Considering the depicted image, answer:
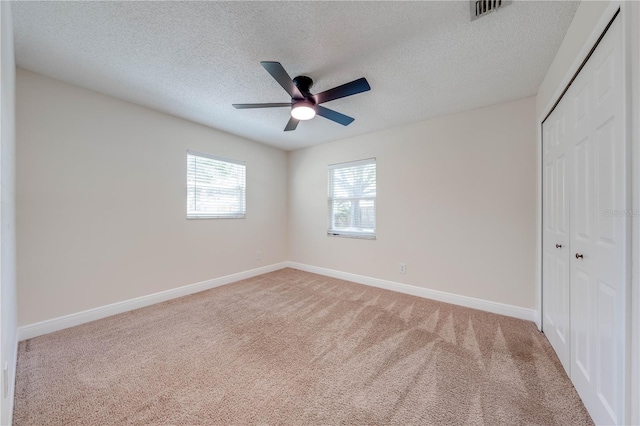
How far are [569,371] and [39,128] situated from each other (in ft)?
16.1

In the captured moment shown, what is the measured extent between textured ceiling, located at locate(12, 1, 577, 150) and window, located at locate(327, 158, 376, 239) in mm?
1315

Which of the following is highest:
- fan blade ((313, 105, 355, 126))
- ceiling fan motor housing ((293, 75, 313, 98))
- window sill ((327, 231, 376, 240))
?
ceiling fan motor housing ((293, 75, 313, 98))

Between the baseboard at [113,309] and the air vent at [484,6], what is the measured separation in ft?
13.5

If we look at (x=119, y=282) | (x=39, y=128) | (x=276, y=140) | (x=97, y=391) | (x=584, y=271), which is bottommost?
(x=97, y=391)

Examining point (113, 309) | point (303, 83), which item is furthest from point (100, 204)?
point (303, 83)

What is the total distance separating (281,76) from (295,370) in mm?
2255

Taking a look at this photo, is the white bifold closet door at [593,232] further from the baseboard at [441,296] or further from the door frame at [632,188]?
the baseboard at [441,296]

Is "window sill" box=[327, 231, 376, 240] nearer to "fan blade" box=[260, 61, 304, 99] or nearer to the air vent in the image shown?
"fan blade" box=[260, 61, 304, 99]

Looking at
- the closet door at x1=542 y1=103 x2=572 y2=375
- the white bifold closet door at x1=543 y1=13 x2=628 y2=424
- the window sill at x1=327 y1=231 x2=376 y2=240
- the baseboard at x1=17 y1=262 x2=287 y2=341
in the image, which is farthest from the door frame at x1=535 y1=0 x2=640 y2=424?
the baseboard at x1=17 y1=262 x2=287 y2=341

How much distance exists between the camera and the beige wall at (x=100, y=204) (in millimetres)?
2205

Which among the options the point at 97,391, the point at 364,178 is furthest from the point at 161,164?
the point at 364,178

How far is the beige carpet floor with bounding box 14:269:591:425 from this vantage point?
1.38 metres

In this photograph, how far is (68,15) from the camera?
1574mm

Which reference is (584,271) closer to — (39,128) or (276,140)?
(276,140)
